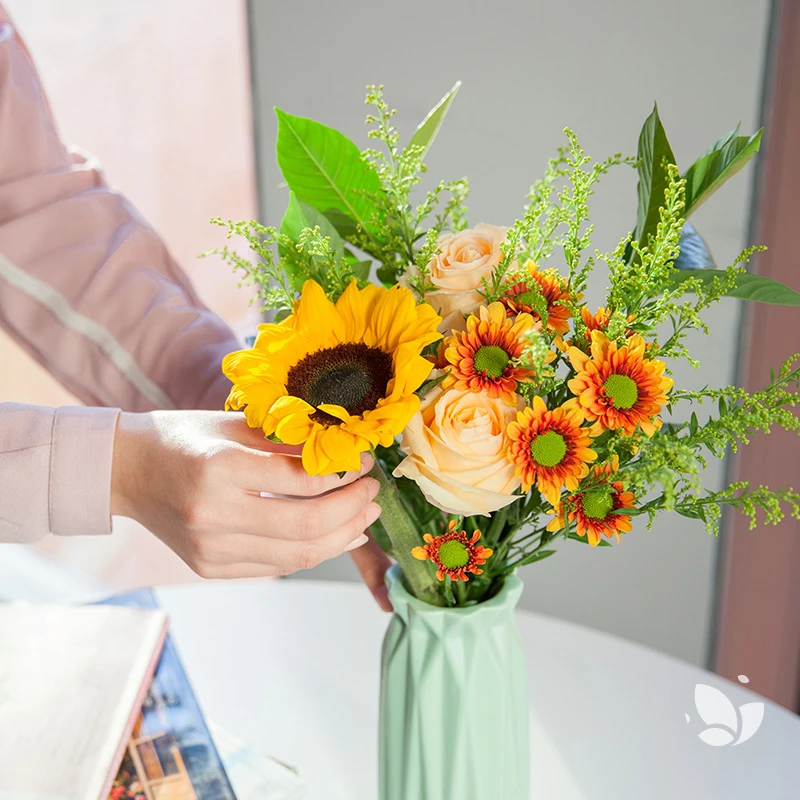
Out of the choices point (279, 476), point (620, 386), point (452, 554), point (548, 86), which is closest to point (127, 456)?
point (279, 476)

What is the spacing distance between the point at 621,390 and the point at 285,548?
10.0 inches

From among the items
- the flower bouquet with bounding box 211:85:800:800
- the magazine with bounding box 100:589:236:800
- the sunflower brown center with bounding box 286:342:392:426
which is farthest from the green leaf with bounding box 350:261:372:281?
the magazine with bounding box 100:589:236:800

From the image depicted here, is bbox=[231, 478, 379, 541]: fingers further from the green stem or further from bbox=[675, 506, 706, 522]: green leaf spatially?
bbox=[675, 506, 706, 522]: green leaf

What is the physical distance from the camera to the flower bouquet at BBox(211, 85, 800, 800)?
17.8 inches

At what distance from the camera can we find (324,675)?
0.91 m

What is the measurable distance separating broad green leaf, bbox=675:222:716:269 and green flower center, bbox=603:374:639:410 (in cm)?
16

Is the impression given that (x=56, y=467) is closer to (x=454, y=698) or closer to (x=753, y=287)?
(x=454, y=698)

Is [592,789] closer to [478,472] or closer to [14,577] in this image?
[478,472]

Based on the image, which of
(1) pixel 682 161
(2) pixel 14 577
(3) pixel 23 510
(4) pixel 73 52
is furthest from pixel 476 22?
(2) pixel 14 577

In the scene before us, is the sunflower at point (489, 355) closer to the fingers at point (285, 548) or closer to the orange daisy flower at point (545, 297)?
the orange daisy flower at point (545, 297)

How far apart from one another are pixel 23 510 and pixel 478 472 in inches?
15.0

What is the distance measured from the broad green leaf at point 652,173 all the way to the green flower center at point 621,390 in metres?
0.15

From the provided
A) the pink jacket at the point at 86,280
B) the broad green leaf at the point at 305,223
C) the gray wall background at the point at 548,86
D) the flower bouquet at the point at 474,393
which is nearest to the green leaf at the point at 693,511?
the flower bouquet at the point at 474,393

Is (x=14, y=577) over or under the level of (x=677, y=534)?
under
